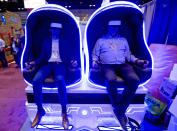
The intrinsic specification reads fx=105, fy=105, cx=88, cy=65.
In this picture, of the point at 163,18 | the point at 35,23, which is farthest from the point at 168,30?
the point at 35,23

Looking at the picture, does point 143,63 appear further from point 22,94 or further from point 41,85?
point 22,94

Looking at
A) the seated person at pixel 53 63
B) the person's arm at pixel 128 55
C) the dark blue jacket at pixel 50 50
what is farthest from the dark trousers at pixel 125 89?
the dark blue jacket at pixel 50 50

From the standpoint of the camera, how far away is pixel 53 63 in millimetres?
1515

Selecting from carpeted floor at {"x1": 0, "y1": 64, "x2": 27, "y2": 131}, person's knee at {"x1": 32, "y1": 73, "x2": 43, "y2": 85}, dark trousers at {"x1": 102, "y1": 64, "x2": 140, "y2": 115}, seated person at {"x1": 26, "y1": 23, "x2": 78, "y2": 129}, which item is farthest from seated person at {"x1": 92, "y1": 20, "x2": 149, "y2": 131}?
carpeted floor at {"x1": 0, "y1": 64, "x2": 27, "y2": 131}

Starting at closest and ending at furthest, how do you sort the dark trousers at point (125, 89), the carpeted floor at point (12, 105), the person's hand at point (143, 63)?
the dark trousers at point (125, 89) → the person's hand at point (143, 63) → the carpeted floor at point (12, 105)

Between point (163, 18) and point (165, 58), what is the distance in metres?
1.19

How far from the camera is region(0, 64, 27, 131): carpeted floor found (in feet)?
4.81

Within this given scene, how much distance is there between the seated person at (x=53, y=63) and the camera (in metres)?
1.23

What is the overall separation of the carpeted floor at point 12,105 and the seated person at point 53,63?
1.67 ft

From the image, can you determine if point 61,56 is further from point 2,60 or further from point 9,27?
point 9,27

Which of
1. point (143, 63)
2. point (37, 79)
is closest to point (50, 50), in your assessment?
point (37, 79)

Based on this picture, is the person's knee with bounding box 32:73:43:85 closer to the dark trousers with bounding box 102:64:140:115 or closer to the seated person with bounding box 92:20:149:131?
the seated person with bounding box 92:20:149:131

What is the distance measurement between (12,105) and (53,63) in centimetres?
114

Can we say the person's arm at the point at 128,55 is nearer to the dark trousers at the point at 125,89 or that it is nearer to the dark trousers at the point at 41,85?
the dark trousers at the point at 125,89
